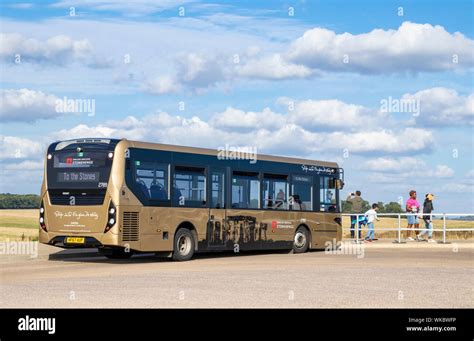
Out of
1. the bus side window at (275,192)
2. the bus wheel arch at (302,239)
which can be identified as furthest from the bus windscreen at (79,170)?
the bus wheel arch at (302,239)

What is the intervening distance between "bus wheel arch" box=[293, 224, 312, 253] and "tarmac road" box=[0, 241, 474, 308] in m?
1.39

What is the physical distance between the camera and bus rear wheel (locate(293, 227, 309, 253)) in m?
30.7

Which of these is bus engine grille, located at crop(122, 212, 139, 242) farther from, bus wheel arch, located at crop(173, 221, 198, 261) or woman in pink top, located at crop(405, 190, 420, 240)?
woman in pink top, located at crop(405, 190, 420, 240)

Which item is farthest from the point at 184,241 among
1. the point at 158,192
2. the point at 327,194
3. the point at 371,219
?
the point at 371,219

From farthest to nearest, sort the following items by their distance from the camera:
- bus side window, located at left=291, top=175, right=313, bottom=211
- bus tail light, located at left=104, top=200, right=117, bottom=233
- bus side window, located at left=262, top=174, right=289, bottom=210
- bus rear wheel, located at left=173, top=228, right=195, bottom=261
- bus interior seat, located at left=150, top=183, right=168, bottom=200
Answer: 1. bus side window, located at left=291, top=175, right=313, bottom=211
2. bus side window, located at left=262, top=174, right=289, bottom=210
3. bus rear wheel, located at left=173, top=228, right=195, bottom=261
4. bus interior seat, located at left=150, top=183, right=168, bottom=200
5. bus tail light, located at left=104, top=200, right=117, bottom=233

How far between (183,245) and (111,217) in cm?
270

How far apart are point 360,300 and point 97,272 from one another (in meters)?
7.92

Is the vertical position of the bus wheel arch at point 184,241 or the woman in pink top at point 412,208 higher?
the woman in pink top at point 412,208

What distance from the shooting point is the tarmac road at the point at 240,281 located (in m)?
15.3

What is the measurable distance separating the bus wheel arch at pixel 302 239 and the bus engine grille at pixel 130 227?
7529 millimetres

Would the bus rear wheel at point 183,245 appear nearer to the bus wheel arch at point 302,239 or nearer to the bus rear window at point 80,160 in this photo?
the bus rear window at point 80,160
